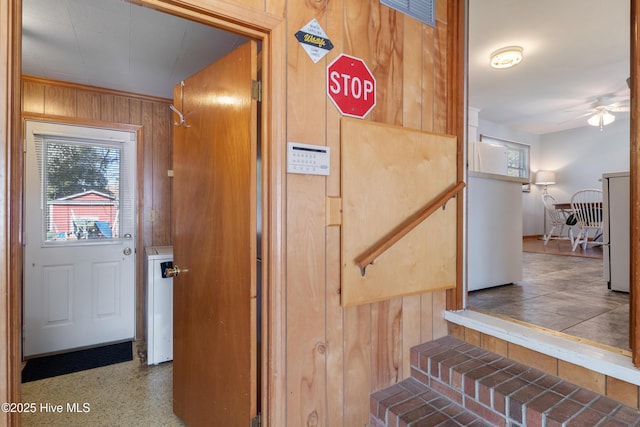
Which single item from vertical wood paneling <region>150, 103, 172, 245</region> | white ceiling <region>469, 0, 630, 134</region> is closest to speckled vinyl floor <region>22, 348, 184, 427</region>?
vertical wood paneling <region>150, 103, 172, 245</region>

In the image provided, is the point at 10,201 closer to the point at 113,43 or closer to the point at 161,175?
the point at 113,43

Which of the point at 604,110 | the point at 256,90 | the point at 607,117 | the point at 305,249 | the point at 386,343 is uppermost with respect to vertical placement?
the point at 604,110

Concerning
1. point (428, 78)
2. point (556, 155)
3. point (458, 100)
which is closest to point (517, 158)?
point (556, 155)

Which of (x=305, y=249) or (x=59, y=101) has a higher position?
(x=59, y=101)

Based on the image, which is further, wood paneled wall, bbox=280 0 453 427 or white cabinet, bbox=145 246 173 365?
white cabinet, bbox=145 246 173 365

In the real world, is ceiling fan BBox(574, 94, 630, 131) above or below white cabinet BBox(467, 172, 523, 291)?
above

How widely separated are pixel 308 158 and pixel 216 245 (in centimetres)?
65

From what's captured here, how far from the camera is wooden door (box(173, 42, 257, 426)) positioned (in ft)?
4.70

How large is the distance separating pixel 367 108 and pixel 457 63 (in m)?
0.75

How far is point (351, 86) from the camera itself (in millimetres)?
1584

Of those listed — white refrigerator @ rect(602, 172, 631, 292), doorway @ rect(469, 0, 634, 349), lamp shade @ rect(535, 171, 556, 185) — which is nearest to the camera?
white refrigerator @ rect(602, 172, 631, 292)

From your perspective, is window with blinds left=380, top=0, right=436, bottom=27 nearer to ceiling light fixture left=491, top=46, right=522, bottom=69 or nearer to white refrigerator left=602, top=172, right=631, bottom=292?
white refrigerator left=602, top=172, right=631, bottom=292

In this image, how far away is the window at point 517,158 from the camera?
6914mm

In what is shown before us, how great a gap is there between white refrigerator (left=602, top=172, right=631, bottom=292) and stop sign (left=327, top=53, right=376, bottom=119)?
6.82 ft
